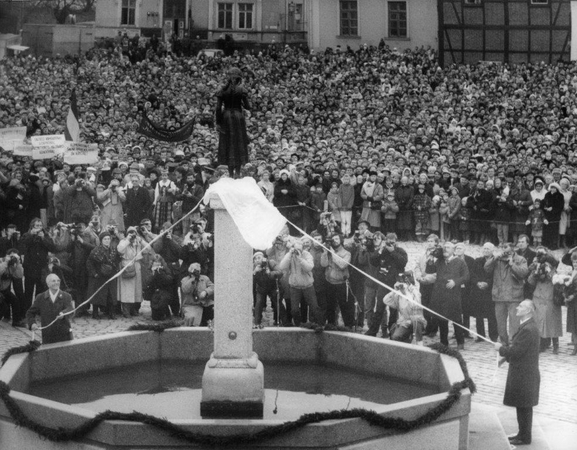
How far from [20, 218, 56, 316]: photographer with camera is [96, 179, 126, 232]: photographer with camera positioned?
458 centimetres

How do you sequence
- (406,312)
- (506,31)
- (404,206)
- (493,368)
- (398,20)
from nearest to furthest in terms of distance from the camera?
(493,368), (406,312), (404,206), (506,31), (398,20)

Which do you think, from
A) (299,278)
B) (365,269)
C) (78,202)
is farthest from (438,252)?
(78,202)

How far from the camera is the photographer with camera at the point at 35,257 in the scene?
19.4 metres

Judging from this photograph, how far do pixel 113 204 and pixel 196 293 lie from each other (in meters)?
7.04

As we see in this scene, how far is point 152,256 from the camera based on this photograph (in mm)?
19969

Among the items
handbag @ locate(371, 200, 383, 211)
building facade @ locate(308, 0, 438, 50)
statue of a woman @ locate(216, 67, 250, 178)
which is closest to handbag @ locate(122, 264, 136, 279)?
statue of a woman @ locate(216, 67, 250, 178)

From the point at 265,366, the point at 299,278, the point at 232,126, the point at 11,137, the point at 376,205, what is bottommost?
the point at 265,366

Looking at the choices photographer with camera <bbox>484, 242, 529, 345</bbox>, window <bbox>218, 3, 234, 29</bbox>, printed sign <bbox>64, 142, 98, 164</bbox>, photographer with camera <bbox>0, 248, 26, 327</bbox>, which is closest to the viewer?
photographer with camera <bbox>484, 242, 529, 345</bbox>

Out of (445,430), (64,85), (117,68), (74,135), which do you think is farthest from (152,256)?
(117,68)

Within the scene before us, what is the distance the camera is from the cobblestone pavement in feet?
48.4

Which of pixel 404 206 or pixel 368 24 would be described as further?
pixel 368 24

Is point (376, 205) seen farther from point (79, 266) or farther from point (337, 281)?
point (79, 266)

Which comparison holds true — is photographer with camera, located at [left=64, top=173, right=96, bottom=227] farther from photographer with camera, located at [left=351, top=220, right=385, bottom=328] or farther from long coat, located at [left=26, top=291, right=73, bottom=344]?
long coat, located at [left=26, top=291, right=73, bottom=344]

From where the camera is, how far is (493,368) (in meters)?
16.5
